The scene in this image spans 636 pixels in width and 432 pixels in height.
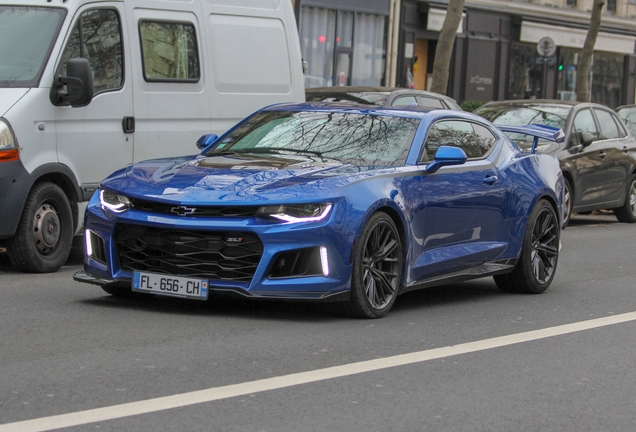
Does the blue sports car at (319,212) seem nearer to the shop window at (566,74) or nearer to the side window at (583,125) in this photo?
the side window at (583,125)

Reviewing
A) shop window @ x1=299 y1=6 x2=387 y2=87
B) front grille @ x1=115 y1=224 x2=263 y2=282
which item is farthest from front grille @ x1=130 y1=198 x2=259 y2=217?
shop window @ x1=299 y1=6 x2=387 y2=87

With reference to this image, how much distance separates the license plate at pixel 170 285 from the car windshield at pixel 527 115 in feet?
32.2

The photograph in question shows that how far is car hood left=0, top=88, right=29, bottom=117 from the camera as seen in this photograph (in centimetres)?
982

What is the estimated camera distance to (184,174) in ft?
26.6

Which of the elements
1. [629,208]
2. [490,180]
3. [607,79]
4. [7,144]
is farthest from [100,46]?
[607,79]

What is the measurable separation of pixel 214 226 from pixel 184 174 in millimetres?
698

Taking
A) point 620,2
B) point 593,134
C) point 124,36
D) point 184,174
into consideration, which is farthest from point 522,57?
point 184,174

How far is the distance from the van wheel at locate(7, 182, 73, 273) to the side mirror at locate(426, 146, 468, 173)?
11.2 feet

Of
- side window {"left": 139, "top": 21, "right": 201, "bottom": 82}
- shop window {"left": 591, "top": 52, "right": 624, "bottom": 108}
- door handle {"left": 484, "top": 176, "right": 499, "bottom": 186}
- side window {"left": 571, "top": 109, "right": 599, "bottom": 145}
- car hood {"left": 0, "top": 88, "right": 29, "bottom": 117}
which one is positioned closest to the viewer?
door handle {"left": 484, "top": 176, "right": 499, "bottom": 186}

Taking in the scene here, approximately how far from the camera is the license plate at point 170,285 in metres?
7.59

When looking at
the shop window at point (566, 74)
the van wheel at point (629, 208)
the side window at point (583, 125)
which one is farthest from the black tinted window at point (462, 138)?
the shop window at point (566, 74)

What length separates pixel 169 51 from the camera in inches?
466

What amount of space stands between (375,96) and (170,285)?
29.7 ft

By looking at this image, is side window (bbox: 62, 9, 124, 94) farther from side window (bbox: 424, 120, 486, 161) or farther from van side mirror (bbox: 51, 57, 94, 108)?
side window (bbox: 424, 120, 486, 161)
